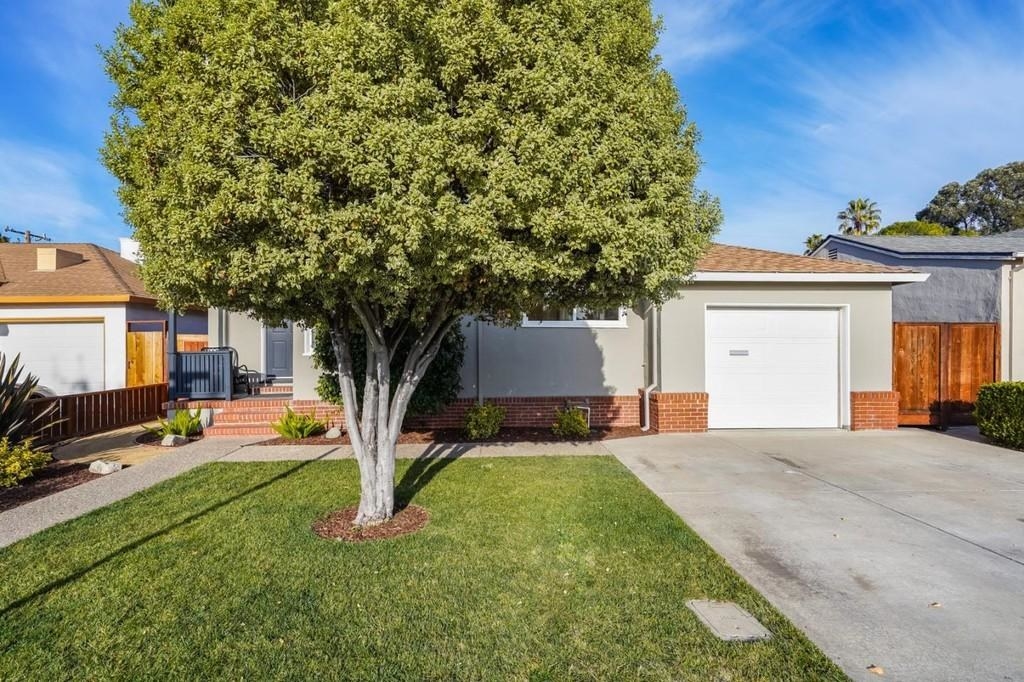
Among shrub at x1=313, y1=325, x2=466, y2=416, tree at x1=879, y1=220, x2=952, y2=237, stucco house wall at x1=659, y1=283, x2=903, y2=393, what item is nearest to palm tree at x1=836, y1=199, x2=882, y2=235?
tree at x1=879, y1=220, x2=952, y2=237

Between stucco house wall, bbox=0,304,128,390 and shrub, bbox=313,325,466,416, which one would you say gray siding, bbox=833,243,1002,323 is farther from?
stucco house wall, bbox=0,304,128,390

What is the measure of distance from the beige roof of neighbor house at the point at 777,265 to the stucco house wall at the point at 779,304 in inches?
11.7

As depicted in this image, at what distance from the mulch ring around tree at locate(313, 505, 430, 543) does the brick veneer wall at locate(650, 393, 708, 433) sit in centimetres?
572

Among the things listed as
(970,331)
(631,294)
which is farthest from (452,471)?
(970,331)

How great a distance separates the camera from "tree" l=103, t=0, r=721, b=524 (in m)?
3.86

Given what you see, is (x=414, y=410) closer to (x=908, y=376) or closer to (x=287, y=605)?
(x=287, y=605)

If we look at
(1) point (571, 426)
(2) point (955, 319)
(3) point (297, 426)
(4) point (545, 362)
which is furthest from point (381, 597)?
(2) point (955, 319)

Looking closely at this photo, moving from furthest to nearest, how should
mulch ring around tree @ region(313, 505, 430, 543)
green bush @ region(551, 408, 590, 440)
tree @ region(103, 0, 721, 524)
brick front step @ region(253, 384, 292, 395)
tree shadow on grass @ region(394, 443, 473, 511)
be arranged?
1. brick front step @ region(253, 384, 292, 395)
2. green bush @ region(551, 408, 590, 440)
3. tree shadow on grass @ region(394, 443, 473, 511)
4. mulch ring around tree @ region(313, 505, 430, 543)
5. tree @ region(103, 0, 721, 524)

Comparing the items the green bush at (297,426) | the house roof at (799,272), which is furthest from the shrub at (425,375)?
the house roof at (799,272)

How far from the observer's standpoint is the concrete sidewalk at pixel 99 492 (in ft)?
17.5

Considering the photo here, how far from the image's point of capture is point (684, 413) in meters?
9.93

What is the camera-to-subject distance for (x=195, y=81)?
13.7 feet

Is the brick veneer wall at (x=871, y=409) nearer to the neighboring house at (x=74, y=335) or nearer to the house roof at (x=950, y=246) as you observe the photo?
the house roof at (x=950, y=246)

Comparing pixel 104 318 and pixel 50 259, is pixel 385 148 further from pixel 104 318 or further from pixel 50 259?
pixel 50 259
